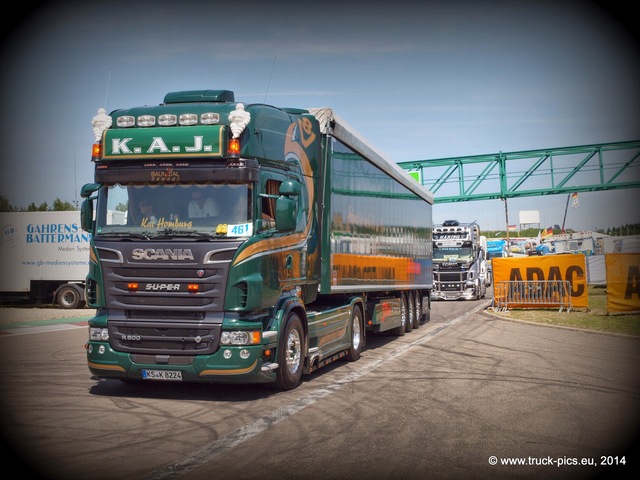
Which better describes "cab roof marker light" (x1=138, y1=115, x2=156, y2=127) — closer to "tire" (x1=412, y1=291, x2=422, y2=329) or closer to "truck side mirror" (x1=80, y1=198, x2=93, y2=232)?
"truck side mirror" (x1=80, y1=198, x2=93, y2=232)

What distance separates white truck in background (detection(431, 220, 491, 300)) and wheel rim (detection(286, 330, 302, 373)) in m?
27.2

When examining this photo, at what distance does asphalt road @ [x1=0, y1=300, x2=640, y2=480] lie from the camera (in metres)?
5.88

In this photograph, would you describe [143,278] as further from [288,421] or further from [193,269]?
[288,421]

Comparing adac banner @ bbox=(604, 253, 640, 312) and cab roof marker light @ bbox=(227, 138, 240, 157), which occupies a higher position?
cab roof marker light @ bbox=(227, 138, 240, 157)

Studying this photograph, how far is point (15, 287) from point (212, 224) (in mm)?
22616

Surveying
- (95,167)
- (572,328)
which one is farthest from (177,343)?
(572,328)

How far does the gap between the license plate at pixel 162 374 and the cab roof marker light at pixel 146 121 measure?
301cm

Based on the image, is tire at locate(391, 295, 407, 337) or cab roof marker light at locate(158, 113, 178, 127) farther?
tire at locate(391, 295, 407, 337)

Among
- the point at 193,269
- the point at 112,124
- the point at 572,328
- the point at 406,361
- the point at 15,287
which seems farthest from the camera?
the point at 15,287

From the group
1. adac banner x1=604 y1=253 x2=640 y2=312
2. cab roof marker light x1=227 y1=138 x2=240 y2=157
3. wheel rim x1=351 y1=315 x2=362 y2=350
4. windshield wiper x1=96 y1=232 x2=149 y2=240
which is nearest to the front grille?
windshield wiper x1=96 y1=232 x2=149 y2=240

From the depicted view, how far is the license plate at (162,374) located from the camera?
336 inches

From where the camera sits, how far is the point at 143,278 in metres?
8.57

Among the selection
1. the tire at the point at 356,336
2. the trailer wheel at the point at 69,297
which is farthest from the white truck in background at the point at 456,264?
the tire at the point at 356,336

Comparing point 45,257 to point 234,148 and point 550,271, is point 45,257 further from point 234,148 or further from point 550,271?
point 234,148
